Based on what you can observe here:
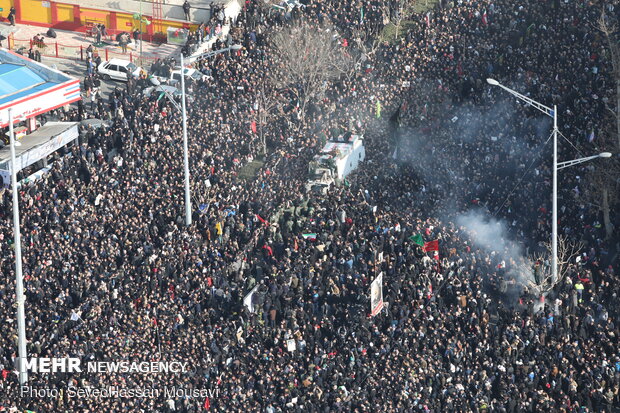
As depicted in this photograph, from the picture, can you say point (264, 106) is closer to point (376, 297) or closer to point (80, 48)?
Answer: point (80, 48)

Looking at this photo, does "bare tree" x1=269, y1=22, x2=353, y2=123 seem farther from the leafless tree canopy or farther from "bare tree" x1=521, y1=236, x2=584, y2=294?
the leafless tree canopy

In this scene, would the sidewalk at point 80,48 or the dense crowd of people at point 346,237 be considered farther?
the sidewalk at point 80,48

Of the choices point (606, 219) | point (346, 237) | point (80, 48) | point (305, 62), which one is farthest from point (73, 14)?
point (606, 219)

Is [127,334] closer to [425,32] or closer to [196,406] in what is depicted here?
[196,406]

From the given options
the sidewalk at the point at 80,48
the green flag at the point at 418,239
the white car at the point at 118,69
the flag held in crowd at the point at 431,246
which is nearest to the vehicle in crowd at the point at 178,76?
the white car at the point at 118,69

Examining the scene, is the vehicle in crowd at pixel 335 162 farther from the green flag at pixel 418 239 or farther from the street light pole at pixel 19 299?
the street light pole at pixel 19 299

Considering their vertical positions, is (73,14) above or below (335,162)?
above
